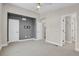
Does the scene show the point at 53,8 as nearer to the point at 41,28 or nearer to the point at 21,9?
the point at 41,28

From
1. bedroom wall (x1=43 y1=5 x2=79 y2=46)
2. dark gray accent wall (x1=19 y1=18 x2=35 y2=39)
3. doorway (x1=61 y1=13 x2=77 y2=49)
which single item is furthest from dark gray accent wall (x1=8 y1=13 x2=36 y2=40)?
doorway (x1=61 y1=13 x2=77 y2=49)

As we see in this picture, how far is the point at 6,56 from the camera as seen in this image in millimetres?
1705

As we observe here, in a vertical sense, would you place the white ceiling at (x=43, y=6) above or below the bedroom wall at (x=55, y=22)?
above

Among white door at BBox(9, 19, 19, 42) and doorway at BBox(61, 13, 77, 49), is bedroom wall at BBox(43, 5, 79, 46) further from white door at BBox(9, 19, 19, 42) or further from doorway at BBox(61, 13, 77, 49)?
white door at BBox(9, 19, 19, 42)

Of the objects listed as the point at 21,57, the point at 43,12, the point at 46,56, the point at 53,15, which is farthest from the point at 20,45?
the point at 53,15

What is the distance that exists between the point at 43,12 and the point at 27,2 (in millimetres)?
456

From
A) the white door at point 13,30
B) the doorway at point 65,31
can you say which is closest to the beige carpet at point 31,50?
the white door at point 13,30

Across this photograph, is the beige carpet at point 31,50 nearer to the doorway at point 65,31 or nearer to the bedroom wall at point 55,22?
the bedroom wall at point 55,22

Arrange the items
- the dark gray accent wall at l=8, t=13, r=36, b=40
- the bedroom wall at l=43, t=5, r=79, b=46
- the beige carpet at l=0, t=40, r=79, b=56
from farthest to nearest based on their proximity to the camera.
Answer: the dark gray accent wall at l=8, t=13, r=36, b=40, the bedroom wall at l=43, t=5, r=79, b=46, the beige carpet at l=0, t=40, r=79, b=56

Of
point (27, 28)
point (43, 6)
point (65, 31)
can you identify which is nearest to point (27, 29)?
point (27, 28)

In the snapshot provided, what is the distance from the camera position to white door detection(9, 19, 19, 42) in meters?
1.80

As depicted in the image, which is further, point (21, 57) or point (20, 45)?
point (20, 45)

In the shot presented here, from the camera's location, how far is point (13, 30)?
1.85m

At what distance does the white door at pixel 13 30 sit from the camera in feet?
5.92
